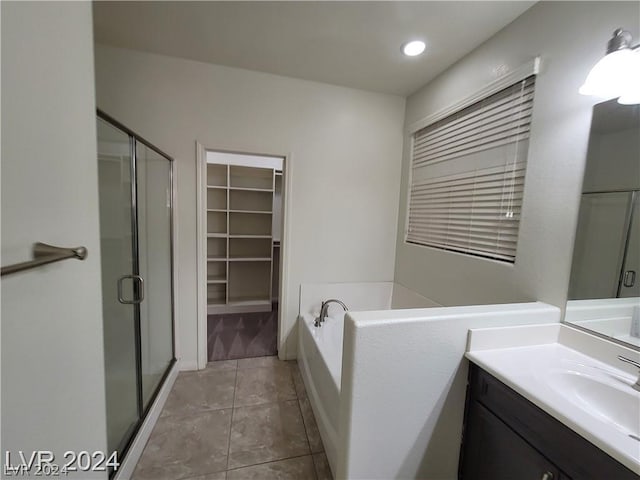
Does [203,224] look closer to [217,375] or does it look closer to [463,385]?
[217,375]

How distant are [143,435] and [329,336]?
53.5 inches

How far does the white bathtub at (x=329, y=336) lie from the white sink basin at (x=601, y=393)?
980 mm

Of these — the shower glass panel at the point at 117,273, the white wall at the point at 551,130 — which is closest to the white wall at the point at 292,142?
the shower glass panel at the point at 117,273

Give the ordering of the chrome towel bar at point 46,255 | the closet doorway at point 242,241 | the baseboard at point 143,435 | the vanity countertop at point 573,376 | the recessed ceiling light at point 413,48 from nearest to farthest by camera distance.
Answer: the chrome towel bar at point 46,255 < the vanity countertop at point 573,376 < the baseboard at point 143,435 < the recessed ceiling light at point 413,48 < the closet doorway at point 242,241

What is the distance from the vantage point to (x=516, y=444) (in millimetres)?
958

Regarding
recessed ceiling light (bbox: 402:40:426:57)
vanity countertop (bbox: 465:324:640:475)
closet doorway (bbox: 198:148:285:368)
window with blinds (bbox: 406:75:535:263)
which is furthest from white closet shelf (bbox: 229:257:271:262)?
vanity countertop (bbox: 465:324:640:475)

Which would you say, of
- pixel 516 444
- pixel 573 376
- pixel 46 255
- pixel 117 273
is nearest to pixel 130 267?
pixel 117 273

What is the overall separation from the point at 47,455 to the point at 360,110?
2.70 m

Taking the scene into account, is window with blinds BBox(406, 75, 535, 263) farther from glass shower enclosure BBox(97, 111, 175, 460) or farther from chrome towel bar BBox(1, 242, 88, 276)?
glass shower enclosure BBox(97, 111, 175, 460)

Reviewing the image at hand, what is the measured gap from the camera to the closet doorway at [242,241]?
3.43 meters

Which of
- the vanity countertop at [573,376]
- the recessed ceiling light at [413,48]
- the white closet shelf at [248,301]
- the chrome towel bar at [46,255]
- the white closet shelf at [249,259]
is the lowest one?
the white closet shelf at [248,301]

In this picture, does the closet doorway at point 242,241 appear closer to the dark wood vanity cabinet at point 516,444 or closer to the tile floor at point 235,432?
the tile floor at point 235,432

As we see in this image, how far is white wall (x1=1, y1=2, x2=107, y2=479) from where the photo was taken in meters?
0.51

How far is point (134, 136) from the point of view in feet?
5.18
